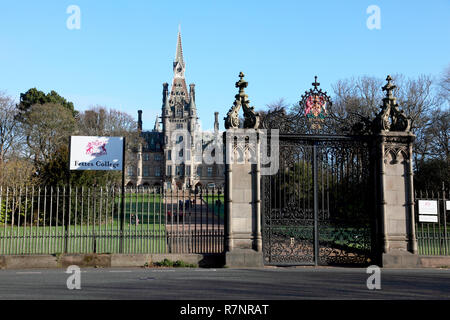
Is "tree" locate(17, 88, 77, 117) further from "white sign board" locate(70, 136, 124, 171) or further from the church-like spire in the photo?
the church-like spire

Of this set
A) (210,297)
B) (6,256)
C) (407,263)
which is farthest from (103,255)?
(407,263)

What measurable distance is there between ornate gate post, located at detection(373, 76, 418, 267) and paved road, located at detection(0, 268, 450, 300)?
0.69 m

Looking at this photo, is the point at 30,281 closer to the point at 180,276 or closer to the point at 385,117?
the point at 180,276

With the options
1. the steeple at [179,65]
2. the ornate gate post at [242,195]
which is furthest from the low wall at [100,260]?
the steeple at [179,65]

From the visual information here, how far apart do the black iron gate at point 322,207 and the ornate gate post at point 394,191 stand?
432mm

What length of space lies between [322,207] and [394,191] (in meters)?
2.31

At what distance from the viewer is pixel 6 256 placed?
12.5 m

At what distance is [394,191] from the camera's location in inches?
515

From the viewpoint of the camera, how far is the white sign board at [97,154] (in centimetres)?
1437

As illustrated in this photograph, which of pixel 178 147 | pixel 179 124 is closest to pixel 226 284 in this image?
pixel 178 147

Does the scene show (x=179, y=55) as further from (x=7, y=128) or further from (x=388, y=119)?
(x=388, y=119)

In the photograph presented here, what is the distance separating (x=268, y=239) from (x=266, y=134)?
3.15m
